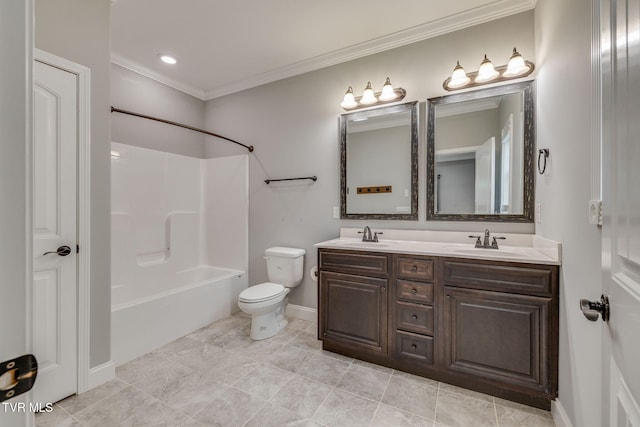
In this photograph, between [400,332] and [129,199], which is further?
[129,199]

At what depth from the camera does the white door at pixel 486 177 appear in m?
2.05

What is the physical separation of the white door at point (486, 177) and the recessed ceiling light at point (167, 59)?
9.63 ft

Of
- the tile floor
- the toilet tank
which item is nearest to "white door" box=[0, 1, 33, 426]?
the tile floor

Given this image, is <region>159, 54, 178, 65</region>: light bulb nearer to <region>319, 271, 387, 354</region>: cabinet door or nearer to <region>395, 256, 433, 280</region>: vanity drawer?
<region>319, 271, 387, 354</region>: cabinet door

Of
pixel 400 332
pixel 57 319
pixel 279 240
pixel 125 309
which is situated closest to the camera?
pixel 57 319

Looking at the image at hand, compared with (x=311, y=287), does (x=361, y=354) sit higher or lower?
lower

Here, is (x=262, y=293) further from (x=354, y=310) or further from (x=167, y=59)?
(x=167, y=59)

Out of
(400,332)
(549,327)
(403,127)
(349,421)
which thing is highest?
(403,127)

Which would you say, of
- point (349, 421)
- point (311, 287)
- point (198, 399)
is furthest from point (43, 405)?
point (311, 287)

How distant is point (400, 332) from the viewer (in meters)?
1.87

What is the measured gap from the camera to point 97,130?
176 cm

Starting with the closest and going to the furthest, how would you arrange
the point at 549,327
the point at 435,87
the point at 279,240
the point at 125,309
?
the point at 549,327 < the point at 125,309 < the point at 435,87 < the point at 279,240

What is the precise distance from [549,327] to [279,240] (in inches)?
89.9

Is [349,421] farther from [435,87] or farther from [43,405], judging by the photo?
[435,87]
